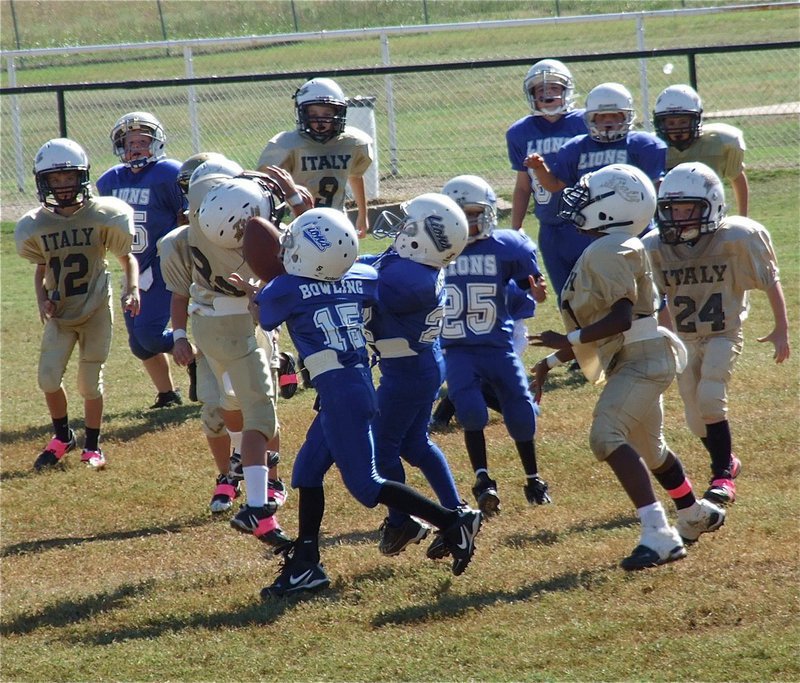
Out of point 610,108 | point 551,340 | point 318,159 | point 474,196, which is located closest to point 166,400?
point 318,159

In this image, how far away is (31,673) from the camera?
4551 mm

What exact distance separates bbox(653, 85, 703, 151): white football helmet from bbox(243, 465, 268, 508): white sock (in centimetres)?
340

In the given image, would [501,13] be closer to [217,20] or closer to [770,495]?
[217,20]

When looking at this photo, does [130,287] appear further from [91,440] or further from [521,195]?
[521,195]

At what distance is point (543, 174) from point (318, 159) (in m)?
1.52

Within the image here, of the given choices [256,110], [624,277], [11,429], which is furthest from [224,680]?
[256,110]

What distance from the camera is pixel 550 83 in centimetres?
813

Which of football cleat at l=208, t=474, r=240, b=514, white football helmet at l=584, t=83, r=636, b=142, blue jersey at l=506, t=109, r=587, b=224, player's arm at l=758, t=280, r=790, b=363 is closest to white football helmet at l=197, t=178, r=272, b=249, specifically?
football cleat at l=208, t=474, r=240, b=514

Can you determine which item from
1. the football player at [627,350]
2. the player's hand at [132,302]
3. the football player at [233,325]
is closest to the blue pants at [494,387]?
the football player at [627,350]

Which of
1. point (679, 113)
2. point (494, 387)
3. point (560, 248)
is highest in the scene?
point (679, 113)

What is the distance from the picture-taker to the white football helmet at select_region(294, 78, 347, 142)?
7.83 m

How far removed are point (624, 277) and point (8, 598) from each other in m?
2.96

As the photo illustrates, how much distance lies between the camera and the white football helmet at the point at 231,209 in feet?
18.3

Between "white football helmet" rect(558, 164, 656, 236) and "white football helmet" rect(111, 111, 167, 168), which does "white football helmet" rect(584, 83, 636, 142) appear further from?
"white football helmet" rect(111, 111, 167, 168)
